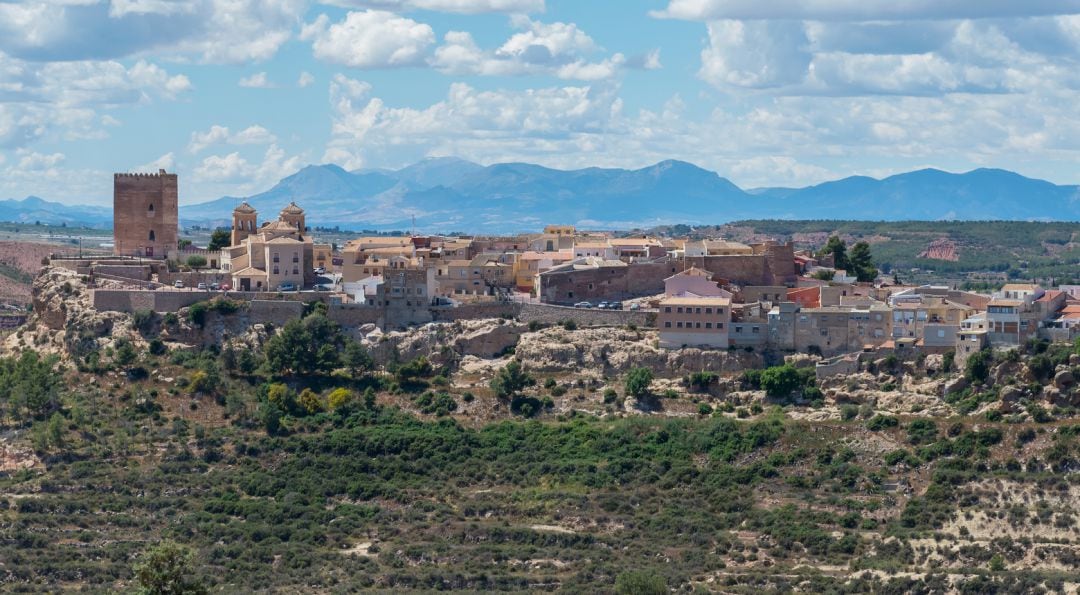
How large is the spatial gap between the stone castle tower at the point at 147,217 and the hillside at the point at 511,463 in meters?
6.65

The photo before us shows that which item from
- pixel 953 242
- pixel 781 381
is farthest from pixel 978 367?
pixel 953 242

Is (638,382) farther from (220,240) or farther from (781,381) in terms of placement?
(220,240)

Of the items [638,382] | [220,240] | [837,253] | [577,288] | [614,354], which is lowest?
[638,382]

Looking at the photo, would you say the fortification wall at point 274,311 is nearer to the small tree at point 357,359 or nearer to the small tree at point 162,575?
the small tree at point 357,359

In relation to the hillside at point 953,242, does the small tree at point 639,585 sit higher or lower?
lower

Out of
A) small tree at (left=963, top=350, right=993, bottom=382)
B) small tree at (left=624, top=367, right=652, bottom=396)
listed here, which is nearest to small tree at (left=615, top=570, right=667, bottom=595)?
small tree at (left=624, top=367, right=652, bottom=396)

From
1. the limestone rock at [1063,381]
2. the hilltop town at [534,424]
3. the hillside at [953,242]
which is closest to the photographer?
the hilltop town at [534,424]

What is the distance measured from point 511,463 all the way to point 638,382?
17.9ft

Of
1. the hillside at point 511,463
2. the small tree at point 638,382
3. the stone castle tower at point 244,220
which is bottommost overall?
the hillside at point 511,463

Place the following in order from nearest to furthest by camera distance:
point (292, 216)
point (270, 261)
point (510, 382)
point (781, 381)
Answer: point (781, 381) < point (510, 382) < point (270, 261) < point (292, 216)

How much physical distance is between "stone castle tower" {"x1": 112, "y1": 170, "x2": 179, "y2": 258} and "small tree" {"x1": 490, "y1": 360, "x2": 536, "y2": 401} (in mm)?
18613

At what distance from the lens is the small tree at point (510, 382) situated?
6856 centimetres

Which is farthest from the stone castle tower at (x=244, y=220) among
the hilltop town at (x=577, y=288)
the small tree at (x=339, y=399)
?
the small tree at (x=339, y=399)

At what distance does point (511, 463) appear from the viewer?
64.4 meters
